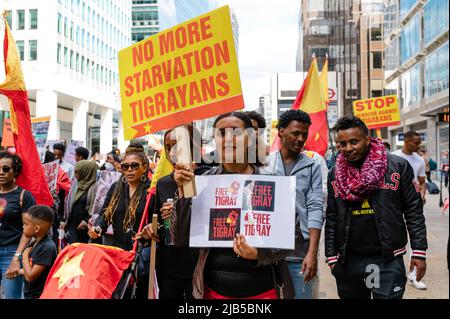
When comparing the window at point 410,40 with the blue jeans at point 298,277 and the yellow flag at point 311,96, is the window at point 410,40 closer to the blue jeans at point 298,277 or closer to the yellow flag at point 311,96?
the yellow flag at point 311,96

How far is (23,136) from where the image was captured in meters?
5.22

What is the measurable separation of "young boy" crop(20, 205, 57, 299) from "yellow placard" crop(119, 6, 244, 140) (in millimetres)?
1083

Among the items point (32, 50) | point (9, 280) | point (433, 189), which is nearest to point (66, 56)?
point (32, 50)

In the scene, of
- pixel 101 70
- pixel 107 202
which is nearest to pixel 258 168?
pixel 107 202

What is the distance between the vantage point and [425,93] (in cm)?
3522

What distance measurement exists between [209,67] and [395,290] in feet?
6.90

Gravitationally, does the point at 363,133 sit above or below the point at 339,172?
above

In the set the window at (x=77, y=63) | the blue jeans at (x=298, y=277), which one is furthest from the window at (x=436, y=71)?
the window at (x=77, y=63)

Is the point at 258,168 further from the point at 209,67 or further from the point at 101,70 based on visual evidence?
the point at 101,70

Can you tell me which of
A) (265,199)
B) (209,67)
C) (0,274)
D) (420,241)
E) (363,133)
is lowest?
(0,274)

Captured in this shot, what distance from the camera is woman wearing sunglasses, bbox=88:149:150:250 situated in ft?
13.7

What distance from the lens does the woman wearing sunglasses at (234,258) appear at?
8.89 feet

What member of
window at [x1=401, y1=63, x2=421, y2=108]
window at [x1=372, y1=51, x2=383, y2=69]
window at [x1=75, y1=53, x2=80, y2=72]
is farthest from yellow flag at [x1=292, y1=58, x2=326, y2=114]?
window at [x1=372, y1=51, x2=383, y2=69]

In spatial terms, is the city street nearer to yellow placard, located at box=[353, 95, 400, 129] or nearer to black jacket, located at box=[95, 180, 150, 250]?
black jacket, located at box=[95, 180, 150, 250]
